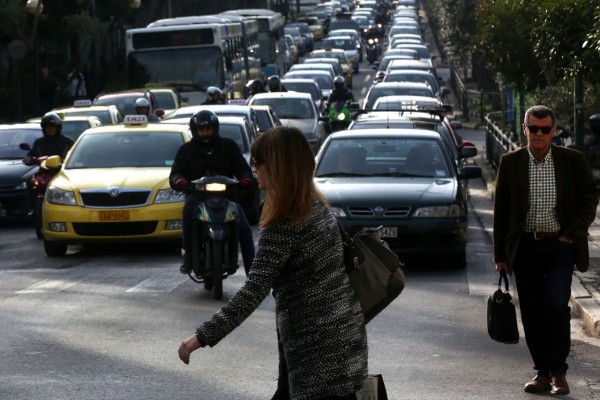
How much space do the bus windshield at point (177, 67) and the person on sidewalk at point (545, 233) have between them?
2676 cm

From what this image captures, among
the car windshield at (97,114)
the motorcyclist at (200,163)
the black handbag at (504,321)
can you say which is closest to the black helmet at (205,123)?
the motorcyclist at (200,163)

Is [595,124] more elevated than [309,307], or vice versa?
[309,307]

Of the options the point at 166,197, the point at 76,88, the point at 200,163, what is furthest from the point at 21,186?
the point at 76,88

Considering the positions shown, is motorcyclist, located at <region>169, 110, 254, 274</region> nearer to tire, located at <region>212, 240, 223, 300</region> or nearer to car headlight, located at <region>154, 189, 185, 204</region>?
tire, located at <region>212, 240, 223, 300</region>

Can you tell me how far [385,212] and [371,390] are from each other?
32.4 feet

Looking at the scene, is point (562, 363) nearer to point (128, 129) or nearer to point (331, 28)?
point (128, 129)

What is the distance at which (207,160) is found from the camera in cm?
1354

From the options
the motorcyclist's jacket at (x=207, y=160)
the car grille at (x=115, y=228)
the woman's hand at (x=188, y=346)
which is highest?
the woman's hand at (x=188, y=346)

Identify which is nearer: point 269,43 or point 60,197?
point 60,197

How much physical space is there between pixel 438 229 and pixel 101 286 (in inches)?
133

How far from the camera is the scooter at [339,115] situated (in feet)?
→ 105

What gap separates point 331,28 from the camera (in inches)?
3794

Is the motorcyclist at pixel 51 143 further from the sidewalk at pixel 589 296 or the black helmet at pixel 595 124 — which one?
the sidewalk at pixel 589 296

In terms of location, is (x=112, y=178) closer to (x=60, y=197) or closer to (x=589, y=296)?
(x=60, y=197)
